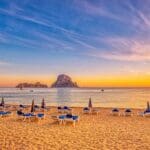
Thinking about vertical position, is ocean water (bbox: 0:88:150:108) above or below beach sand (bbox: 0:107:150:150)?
below

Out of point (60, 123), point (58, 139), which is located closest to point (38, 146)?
point (58, 139)

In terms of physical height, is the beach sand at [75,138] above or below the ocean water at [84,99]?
above

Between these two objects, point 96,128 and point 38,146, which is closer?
point 38,146

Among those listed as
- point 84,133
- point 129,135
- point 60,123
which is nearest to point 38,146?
point 84,133

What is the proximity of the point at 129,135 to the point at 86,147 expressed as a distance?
11.0 ft

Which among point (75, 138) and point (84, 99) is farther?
point (84, 99)

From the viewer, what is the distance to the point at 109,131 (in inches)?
551

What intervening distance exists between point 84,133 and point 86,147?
3.07 metres

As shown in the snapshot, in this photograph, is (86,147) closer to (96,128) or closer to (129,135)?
(129,135)

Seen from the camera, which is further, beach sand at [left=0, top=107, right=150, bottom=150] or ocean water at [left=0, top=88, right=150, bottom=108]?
ocean water at [left=0, top=88, right=150, bottom=108]

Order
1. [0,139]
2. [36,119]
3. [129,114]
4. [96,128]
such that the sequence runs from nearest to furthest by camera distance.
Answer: [0,139]
[96,128]
[36,119]
[129,114]

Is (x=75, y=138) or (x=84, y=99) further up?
(x=75, y=138)

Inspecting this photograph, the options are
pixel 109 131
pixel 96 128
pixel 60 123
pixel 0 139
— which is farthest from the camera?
pixel 60 123

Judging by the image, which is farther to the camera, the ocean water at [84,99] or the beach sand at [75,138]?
the ocean water at [84,99]
